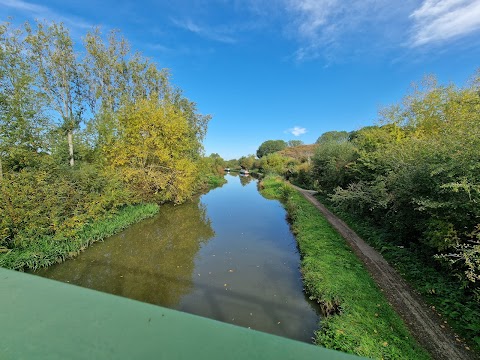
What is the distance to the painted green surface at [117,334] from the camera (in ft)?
2.81

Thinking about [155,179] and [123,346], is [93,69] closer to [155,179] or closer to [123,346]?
[155,179]

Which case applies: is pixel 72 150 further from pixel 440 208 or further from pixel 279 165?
pixel 279 165

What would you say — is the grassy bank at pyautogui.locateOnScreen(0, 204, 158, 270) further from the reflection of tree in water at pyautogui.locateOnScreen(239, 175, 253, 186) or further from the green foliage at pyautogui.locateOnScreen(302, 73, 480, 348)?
the reflection of tree in water at pyautogui.locateOnScreen(239, 175, 253, 186)

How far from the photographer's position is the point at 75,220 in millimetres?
10461

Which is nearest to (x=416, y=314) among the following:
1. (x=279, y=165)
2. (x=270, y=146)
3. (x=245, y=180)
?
(x=279, y=165)

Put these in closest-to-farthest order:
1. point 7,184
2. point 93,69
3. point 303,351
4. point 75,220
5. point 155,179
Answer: point 303,351 → point 7,184 → point 75,220 → point 155,179 → point 93,69

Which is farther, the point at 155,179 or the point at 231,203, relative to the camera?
the point at 231,203

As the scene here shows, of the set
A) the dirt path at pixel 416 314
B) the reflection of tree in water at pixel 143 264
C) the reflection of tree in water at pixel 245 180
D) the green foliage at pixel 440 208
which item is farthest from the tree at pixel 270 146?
the dirt path at pixel 416 314

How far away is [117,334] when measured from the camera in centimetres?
95

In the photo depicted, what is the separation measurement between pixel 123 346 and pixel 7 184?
36.9 ft

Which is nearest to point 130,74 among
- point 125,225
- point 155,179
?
point 155,179

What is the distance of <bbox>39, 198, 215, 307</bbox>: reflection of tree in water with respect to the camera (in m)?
7.68

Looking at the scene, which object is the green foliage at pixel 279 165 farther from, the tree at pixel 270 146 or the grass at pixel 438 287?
the tree at pixel 270 146

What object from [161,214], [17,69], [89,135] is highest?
[17,69]
